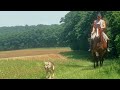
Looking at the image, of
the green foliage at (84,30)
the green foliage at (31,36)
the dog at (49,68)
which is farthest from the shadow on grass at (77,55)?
the dog at (49,68)

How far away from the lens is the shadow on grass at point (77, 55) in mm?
16234

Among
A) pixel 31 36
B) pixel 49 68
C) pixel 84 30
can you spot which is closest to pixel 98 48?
pixel 84 30

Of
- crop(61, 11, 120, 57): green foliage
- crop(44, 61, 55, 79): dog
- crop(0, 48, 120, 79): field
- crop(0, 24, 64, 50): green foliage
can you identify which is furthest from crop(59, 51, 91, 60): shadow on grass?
crop(44, 61, 55, 79): dog

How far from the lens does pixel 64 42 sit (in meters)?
16.7

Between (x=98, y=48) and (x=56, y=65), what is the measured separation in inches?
61.6

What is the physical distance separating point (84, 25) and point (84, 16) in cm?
50

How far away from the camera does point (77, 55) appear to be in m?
Result: 16.9

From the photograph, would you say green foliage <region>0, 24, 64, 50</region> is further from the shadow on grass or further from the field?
the shadow on grass

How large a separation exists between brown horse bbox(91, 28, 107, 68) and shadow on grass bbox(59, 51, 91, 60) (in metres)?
0.23

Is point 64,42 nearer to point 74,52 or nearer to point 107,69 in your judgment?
point 74,52

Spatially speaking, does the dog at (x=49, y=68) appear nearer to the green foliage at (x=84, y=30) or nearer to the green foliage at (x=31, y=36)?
the green foliage at (x=31, y=36)

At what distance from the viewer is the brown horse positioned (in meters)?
15.9

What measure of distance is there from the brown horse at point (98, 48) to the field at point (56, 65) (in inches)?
7.4
